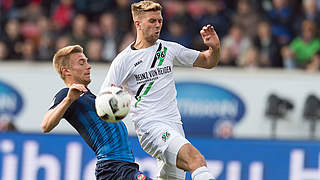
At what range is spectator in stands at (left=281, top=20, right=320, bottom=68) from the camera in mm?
13141

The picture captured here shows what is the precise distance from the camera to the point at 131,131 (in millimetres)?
12500

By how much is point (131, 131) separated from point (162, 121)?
17.7ft

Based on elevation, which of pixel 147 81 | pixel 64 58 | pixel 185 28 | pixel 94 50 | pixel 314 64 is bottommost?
pixel 147 81

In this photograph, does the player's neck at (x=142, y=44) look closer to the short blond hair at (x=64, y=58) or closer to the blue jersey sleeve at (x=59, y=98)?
the short blond hair at (x=64, y=58)

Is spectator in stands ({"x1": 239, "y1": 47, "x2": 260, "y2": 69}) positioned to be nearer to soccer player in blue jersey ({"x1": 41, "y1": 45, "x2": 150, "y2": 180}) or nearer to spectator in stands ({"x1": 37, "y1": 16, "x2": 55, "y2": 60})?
spectator in stands ({"x1": 37, "y1": 16, "x2": 55, "y2": 60})

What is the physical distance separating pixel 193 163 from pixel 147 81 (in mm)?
923

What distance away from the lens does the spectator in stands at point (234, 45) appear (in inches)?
515

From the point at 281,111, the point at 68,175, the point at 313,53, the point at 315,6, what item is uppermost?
the point at 315,6

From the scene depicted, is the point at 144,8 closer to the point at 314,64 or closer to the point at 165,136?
the point at 165,136

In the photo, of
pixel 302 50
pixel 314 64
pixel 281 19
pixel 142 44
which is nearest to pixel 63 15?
pixel 281 19

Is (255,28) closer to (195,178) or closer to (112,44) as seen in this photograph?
(112,44)

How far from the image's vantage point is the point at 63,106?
6.48 meters

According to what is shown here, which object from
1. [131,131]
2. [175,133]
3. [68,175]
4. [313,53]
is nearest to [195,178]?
[175,133]

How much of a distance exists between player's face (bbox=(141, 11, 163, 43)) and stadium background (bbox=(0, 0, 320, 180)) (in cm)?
457
